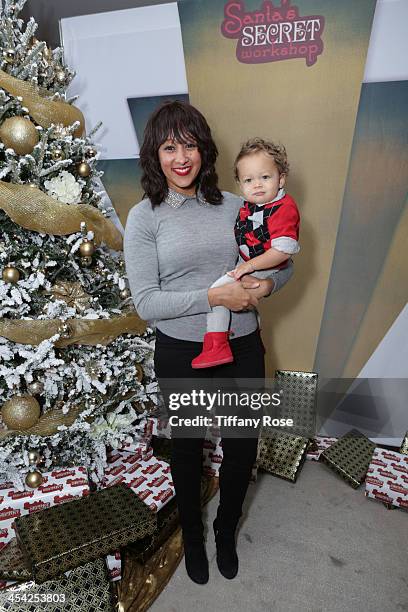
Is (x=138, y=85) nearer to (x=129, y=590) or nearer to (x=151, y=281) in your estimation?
(x=151, y=281)

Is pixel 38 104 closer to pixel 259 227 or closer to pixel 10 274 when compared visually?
pixel 10 274

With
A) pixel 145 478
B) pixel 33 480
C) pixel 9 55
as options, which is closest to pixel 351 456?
pixel 145 478

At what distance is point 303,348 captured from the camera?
2379mm

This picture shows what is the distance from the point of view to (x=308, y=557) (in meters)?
1.65

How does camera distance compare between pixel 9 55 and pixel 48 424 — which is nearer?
pixel 9 55

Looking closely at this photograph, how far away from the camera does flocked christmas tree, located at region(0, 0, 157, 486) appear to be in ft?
5.15

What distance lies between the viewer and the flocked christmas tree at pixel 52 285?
1568mm

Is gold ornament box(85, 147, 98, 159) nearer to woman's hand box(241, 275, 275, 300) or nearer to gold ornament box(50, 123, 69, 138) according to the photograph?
gold ornament box(50, 123, 69, 138)

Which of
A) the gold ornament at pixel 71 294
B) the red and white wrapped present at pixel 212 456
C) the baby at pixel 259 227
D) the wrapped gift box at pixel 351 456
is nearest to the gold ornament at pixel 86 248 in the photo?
A: the gold ornament at pixel 71 294

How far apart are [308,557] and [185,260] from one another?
1.15 meters

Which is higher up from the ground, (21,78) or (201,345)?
(21,78)

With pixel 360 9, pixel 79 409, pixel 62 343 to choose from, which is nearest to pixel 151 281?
pixel 62 343

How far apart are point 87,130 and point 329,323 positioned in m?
1.51

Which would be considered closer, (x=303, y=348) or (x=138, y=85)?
(x=138, y=85)
